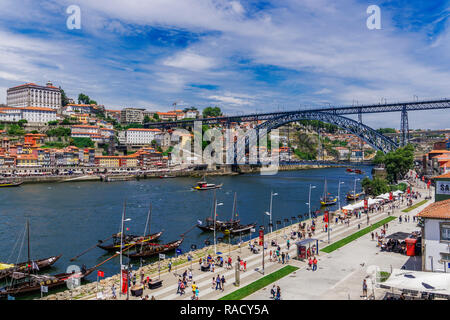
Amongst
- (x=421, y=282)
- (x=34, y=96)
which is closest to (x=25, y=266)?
(x=421, y=282)

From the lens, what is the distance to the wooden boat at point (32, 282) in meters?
16.8

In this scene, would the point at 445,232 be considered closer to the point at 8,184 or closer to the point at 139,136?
the point at 8,184

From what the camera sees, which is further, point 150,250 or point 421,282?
point 150,250

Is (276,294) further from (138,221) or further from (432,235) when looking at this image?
(138,221)

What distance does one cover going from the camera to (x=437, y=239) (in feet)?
42.5

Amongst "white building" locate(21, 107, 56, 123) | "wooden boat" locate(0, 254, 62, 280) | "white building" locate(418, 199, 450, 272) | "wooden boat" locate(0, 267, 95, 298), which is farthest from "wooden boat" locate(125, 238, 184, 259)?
"white building" locate(21, 107, 56, 123)

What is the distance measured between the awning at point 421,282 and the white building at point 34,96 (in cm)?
11609

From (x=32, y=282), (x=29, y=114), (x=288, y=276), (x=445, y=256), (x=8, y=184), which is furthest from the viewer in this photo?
(x=29, y=114)

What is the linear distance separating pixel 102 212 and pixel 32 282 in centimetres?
1915

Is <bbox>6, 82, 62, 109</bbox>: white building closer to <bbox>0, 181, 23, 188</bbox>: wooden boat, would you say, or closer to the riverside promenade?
<bbox>0, 181, 23, 188</bbox>: wooden boat

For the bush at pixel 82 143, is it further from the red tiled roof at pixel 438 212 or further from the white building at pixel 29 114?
the red tiled roof at pixel 438 212

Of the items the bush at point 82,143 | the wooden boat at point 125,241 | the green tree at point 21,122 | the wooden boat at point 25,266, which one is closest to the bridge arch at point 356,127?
the bush at point 82,143
